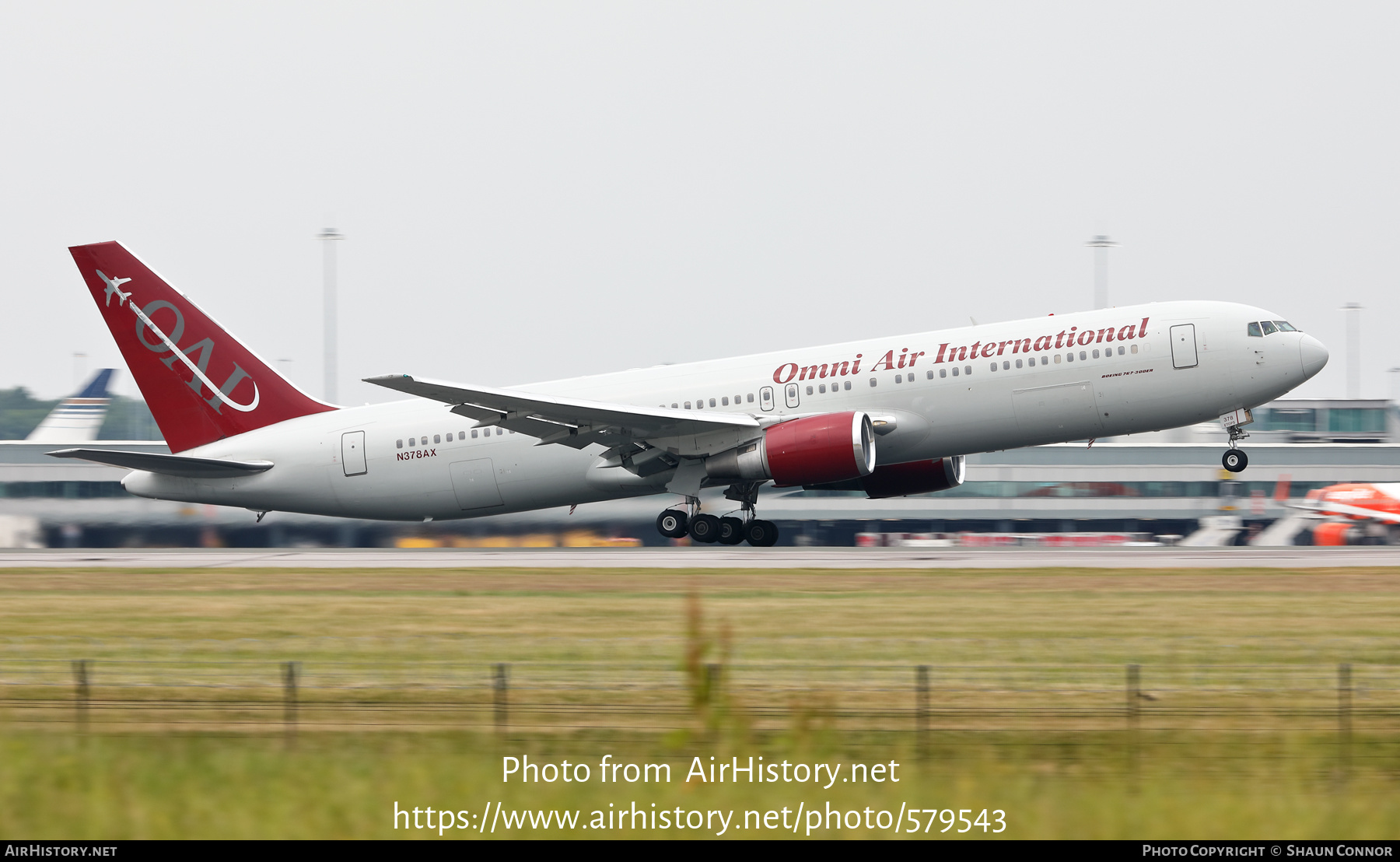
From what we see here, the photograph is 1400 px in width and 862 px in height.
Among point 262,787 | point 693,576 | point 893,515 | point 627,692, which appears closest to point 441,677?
point 627,692

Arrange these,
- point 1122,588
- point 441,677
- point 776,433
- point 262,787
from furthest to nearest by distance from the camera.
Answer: point 776,433
point 1122,588
point 441,677
point 262,787

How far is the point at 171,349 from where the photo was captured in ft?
115

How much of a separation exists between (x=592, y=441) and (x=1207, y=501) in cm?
3267

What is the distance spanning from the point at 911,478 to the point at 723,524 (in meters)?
5.09

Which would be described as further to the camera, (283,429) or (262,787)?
(283,429)

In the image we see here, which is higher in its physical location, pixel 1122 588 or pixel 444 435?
pixel 444 435

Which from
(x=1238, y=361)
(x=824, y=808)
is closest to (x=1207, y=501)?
(x=1238, y=361)

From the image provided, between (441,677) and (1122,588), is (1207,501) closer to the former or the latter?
(1122,588)

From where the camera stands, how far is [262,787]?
10.9 meters

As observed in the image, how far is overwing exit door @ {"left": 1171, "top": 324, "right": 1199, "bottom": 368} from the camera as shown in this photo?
3038 cm

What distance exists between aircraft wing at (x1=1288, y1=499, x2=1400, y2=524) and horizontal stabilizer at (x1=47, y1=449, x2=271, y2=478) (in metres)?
38.7

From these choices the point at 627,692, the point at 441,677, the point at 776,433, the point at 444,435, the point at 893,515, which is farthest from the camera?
the point at 893,515

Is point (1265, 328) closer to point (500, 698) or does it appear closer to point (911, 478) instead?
point (911, 478)

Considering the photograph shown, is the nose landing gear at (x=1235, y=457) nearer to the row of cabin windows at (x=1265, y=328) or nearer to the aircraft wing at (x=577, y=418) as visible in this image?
the row of cabin windows at (x=1265, y=328)
